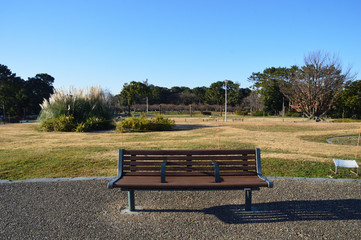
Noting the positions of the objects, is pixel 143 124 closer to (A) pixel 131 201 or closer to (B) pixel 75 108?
(B) pixel 75 108

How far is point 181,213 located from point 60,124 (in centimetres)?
1409

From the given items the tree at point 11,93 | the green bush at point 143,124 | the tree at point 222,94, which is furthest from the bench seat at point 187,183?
the tree at point 222,94

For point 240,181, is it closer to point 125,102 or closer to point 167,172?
point 167,172

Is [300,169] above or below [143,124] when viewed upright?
below

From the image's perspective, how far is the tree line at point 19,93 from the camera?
41.8 meters

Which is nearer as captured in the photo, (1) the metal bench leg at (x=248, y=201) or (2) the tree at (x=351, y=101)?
(1) the metal bench leg at (x=248, y=201)

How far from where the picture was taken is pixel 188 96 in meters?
69.2

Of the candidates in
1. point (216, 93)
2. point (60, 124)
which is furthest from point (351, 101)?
point (216, 93)

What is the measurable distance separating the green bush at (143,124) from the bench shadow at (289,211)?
13030 mm

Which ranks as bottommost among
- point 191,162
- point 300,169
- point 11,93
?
point 300,169

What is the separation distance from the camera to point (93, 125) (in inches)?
640

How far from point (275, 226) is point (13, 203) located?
366cm

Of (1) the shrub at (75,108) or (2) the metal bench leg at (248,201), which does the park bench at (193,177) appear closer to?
(2) the metal bench leg at (248,201)

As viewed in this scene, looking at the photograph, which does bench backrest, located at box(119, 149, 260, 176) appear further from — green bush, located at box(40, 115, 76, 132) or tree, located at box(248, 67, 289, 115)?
tree, located at box(248, 67, 289, 115)
